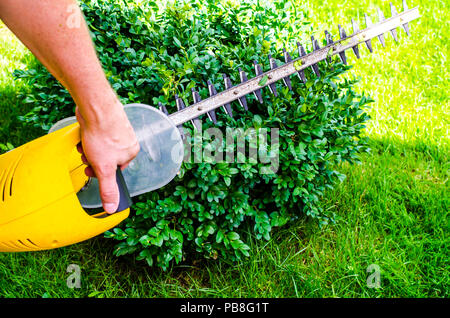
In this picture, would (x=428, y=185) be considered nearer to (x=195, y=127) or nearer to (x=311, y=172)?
(x=311, y=172)

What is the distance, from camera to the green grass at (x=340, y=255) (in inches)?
80.7

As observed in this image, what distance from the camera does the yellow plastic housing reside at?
1.41 meters

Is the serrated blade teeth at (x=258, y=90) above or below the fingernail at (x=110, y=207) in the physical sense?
above

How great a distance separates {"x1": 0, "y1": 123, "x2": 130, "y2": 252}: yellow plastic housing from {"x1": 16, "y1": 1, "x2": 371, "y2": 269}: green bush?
1.32ft

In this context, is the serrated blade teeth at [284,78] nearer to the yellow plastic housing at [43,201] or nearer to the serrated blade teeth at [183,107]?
the serrated blade teeth at [183,107]

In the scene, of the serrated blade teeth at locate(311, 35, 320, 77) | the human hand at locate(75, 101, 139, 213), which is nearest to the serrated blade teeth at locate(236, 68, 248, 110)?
the serrated blade teeth at locate(311, 35, 320, 77)

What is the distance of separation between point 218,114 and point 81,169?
67 centimetres

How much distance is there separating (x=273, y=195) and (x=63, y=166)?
104 centimetres

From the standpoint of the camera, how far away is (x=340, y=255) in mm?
2186
